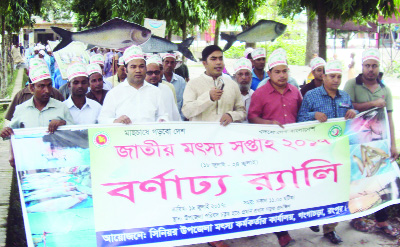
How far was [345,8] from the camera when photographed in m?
6.17

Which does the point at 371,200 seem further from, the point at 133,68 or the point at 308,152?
the point at 133,68

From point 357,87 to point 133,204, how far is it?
2.80 meters

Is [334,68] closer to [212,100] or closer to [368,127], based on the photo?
[368,127]

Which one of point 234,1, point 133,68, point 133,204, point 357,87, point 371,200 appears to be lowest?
point 371,200

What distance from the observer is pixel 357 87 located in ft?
18.3

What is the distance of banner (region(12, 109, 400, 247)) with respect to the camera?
4.29 m

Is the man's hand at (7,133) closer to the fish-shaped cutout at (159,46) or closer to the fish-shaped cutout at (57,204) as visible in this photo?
the fish-shaped cutout at (57,204)

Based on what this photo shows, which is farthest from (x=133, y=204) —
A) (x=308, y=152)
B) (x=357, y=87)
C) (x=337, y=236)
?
(x=357, y=87)

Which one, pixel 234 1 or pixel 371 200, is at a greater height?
pixel 234 1

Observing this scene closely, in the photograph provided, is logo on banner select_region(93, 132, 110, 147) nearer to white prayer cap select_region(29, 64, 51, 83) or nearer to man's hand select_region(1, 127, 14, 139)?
man's hand select_region(1, 127, 14, 139)

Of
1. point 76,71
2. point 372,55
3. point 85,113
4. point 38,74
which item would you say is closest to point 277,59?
point 372,55

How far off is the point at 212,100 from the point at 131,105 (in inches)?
30.6

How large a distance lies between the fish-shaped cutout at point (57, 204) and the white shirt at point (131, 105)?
0.83m

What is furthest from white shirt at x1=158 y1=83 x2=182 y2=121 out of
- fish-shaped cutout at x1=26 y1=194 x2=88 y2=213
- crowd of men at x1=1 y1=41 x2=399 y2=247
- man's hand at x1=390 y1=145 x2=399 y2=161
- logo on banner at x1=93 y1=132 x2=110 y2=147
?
man's hand at x1=390 y1=145 x2=399 y2=161
